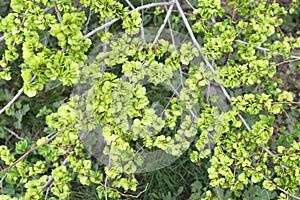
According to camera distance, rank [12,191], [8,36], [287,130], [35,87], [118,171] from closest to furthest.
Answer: [35,87] < [8,36] < [118,171] < [12,191] < [287,130]

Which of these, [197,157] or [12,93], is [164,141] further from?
[12,93]

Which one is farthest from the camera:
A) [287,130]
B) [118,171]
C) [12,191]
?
[287,130]

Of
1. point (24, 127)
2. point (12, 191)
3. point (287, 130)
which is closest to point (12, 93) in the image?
point (24, 127)

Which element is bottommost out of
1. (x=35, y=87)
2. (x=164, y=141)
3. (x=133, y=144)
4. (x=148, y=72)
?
(x=133, y=144)

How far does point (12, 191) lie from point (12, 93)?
64cm

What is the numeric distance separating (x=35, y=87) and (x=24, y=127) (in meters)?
1.39

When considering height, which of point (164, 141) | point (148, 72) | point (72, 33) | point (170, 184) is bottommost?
point (170, 184)

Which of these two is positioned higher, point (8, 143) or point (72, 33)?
point (72, 33)

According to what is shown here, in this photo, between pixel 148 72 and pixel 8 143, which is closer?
pixel 148 72

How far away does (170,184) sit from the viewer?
2.39 m

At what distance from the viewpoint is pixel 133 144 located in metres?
2.46

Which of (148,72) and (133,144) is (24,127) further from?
(148,72)

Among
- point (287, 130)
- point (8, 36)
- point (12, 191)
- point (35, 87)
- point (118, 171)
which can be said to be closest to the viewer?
point (35, 87)

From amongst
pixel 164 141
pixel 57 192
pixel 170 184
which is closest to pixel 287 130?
pixel 170 184
